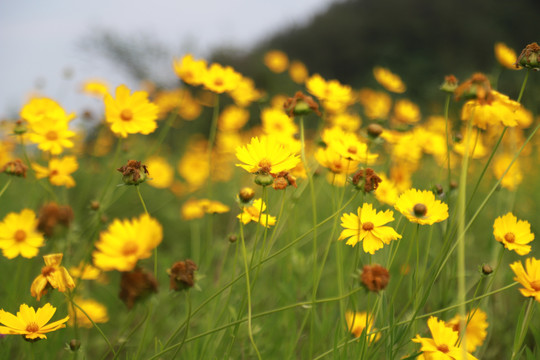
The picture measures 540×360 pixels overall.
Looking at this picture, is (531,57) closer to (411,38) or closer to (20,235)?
(20,235)

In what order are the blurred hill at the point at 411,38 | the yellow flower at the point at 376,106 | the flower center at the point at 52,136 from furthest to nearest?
the blurred hill at the point at 411,38
the yellow flower at the point at 376,106
the flower center at the point at 52,136

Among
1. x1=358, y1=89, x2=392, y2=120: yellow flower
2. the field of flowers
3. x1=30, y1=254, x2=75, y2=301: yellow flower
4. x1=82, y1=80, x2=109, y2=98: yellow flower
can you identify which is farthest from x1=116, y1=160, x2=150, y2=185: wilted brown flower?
x1=82, y1=80, x2=109, y2=98: yellow flower

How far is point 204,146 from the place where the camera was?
11.4 ft

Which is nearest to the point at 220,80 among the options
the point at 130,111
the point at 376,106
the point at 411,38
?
the point at 130,111

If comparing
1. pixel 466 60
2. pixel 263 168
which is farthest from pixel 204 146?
pixel 466 60

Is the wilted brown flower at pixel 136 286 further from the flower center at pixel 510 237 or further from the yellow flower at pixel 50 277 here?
the flower center at pixel 510 237

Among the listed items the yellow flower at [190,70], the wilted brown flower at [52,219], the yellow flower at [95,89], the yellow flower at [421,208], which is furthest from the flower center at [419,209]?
the yellow flower at [95,89]

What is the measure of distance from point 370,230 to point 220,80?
0.59 meters

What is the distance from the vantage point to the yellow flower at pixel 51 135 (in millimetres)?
970

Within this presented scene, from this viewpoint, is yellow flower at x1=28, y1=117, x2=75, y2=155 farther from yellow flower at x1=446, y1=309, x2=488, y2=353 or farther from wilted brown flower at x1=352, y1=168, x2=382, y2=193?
yellow flower at x1=446, y1=309, x2=488, y2=353

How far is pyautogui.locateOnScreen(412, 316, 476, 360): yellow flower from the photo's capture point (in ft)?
2.05

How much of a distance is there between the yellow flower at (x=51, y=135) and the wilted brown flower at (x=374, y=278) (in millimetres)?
740

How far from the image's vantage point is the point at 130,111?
917mm

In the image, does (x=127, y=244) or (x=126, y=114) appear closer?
(x=127, y=244)
